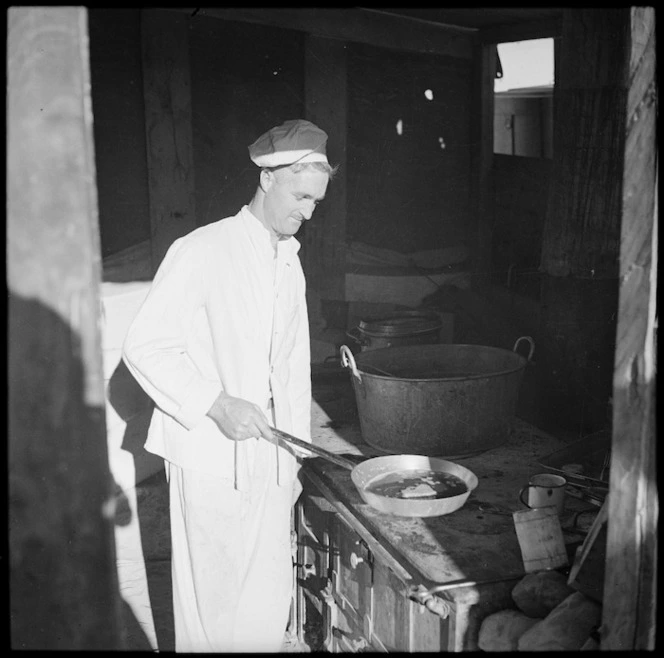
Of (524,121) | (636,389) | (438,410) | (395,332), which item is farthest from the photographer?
(524,121)

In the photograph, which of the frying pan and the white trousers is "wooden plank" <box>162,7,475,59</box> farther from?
the frying pan

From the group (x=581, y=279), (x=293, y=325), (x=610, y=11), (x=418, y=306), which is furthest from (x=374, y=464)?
(x=418, y=306)

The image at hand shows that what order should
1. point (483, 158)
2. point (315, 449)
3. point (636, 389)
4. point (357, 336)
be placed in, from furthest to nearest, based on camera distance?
1. point (483, 158)
2. point (357, 336)
3. point (315, 449)
4. point (636, 389)

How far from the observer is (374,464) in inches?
129

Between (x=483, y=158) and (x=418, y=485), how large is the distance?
472 cm

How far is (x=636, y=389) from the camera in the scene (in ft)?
6.26

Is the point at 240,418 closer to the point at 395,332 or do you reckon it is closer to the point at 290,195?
the point at 290,195

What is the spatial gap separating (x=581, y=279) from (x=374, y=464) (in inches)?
58.2

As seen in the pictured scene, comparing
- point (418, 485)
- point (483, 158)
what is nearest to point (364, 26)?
point (483, 158)

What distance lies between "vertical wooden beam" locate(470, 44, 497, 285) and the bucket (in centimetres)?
240

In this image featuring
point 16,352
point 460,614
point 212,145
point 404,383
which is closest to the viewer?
point 16,352

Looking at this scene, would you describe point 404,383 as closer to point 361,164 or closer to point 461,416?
point 461,416

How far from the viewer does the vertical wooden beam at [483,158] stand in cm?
707

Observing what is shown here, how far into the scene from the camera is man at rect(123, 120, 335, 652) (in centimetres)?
317
